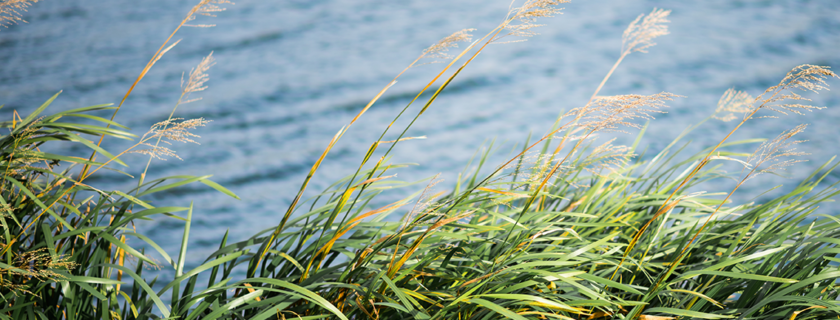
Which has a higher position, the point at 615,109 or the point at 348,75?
the point at 615,109

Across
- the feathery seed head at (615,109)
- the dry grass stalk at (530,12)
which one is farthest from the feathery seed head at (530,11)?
the feathery seed head at (615,109)

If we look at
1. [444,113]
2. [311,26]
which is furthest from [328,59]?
[444,113]

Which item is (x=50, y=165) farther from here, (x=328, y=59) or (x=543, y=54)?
(x=543, y=54)

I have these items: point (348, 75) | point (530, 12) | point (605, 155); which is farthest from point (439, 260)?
point (348, 75)

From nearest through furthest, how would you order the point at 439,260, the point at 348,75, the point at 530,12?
the point at 530,12 < the point at 439,260 < the point at 348,75

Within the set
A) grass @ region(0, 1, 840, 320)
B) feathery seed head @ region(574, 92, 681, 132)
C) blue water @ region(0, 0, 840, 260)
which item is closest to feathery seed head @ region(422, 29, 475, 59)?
grass @ region(0, 1, 840, 320)

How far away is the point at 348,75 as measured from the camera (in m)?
4.64

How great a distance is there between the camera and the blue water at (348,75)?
3.48 meters

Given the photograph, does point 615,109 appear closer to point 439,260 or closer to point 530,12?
point 530,12

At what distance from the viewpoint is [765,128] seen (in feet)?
12.4

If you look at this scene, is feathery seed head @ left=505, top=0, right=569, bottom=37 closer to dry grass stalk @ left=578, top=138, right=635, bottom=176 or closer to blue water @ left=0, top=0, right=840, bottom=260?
dry grass stalk @ left=578, top=138, right=635, bottom=176

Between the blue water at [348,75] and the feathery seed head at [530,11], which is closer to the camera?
the feathery seed head at [530,11]

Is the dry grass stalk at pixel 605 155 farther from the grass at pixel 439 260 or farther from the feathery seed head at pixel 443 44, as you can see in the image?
the feathery seed head at pixel 443 44

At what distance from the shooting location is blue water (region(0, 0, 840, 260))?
348 cm
